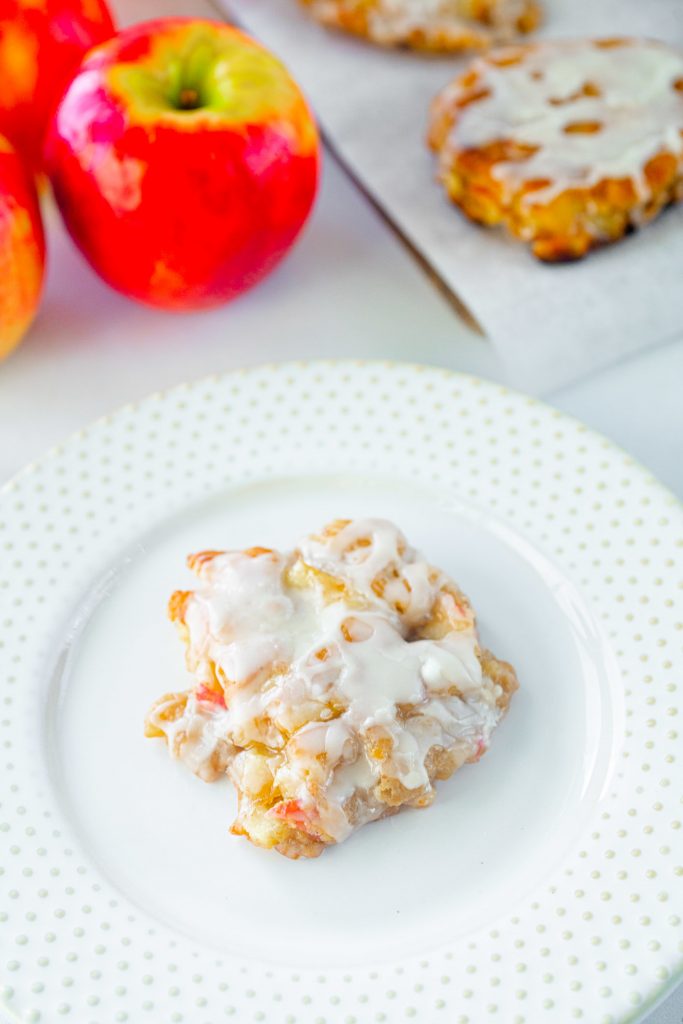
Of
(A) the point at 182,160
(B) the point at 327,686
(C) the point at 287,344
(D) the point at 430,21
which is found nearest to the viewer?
(B) the point at 327,686

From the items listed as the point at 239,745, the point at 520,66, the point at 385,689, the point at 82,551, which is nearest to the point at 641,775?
the point at 385,689

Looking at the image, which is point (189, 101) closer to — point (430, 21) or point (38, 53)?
point (38, 53)

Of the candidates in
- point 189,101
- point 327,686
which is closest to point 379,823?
point 327,686

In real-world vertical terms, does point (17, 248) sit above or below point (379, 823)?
above

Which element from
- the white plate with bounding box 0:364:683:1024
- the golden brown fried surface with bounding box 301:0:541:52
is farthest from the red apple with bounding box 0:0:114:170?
the white plate with bounding box 0:364:683:1024

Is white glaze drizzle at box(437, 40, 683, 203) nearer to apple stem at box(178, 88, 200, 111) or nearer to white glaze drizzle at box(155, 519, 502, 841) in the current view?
apple stem at box(178, 88, 200, 111)

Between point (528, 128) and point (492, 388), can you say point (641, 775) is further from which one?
point (528, 128)

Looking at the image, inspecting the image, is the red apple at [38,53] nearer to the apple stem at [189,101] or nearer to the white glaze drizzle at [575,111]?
the apple stem at [189,101]

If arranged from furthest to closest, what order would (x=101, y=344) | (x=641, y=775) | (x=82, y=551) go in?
(x=101, y=344), (x=82, y=551), (x=641, y=775)
